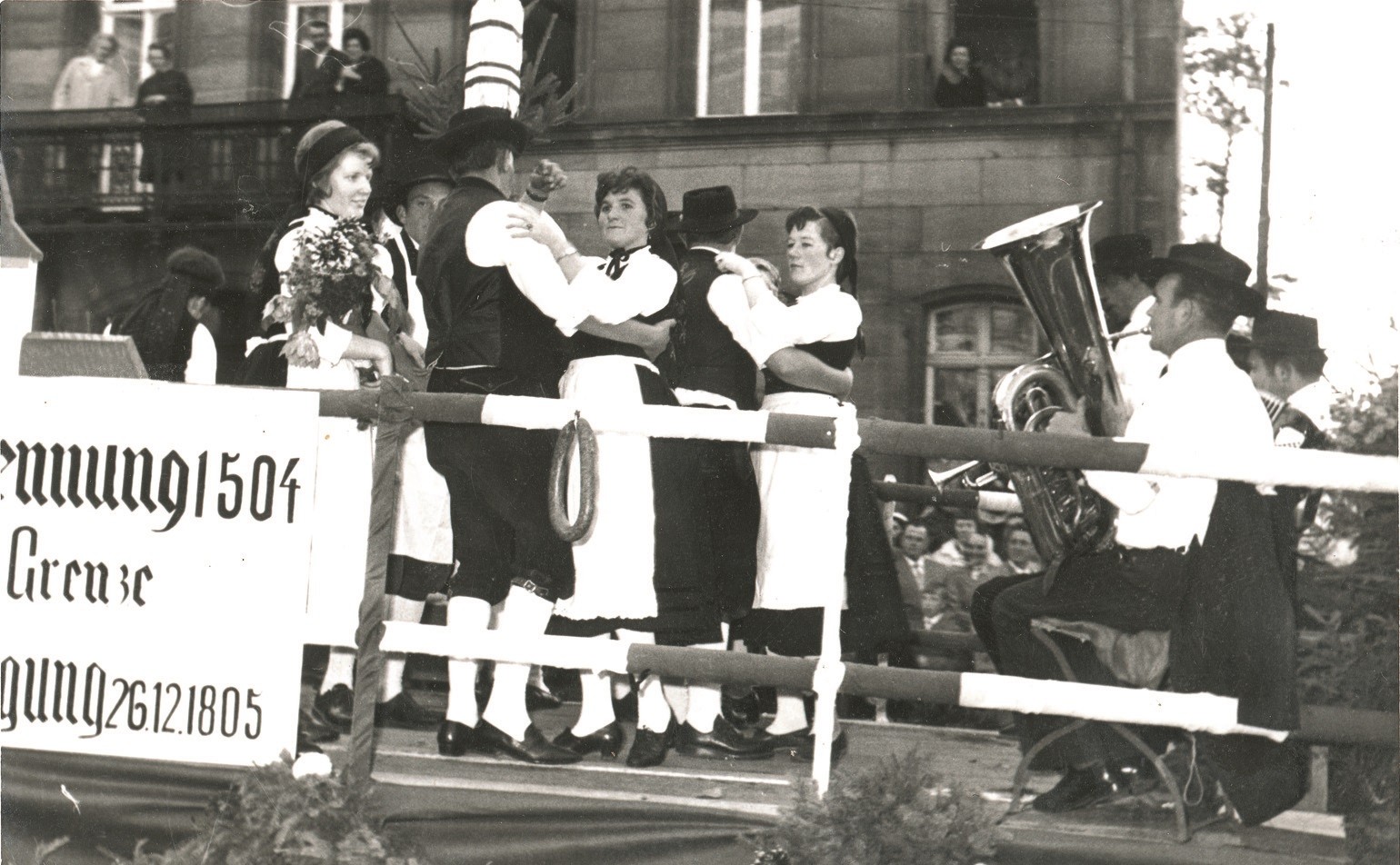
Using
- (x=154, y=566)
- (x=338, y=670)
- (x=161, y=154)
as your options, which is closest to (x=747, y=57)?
(x=161, y=154)

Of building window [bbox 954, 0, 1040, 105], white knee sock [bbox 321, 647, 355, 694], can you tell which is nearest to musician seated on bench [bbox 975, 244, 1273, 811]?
white knee sock [bbox 321, 647, 355, 694]

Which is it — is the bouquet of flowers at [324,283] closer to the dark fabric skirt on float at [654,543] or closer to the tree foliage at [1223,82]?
the dark fabric skirt on float at [654,543]

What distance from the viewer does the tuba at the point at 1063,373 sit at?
4211 millimetres

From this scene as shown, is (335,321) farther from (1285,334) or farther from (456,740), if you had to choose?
(1285,334)

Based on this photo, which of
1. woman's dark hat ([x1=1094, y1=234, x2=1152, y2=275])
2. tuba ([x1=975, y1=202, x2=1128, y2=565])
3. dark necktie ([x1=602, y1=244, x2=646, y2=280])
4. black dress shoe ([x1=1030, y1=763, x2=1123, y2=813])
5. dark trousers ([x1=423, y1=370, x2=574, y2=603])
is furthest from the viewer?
woman's dark hat ([x1=1094, y1=234, x2=1152, y2=275])

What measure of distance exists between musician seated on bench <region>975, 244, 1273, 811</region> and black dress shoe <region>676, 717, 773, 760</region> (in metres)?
0.93

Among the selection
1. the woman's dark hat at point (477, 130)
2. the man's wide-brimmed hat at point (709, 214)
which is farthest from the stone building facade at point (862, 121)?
the woman's dark hat at point (477, 130)

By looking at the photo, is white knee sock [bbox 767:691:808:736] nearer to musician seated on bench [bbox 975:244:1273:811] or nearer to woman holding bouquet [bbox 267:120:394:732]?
musician seated on bench [bbox 975:244:1273:811]

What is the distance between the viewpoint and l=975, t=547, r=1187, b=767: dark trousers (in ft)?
13.0

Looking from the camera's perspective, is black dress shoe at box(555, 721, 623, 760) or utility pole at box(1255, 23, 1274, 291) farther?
utility pole at box(1255, 23, 1274, 291)

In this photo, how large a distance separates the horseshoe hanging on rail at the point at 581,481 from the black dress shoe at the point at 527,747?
0.68 metres

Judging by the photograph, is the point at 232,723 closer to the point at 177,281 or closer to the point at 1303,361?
the point at 177,281

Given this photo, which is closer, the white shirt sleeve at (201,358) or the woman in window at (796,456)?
the woman in window at (796,456)

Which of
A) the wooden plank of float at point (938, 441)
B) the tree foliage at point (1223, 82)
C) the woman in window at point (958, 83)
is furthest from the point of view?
the woman in window at point (958, 83)
